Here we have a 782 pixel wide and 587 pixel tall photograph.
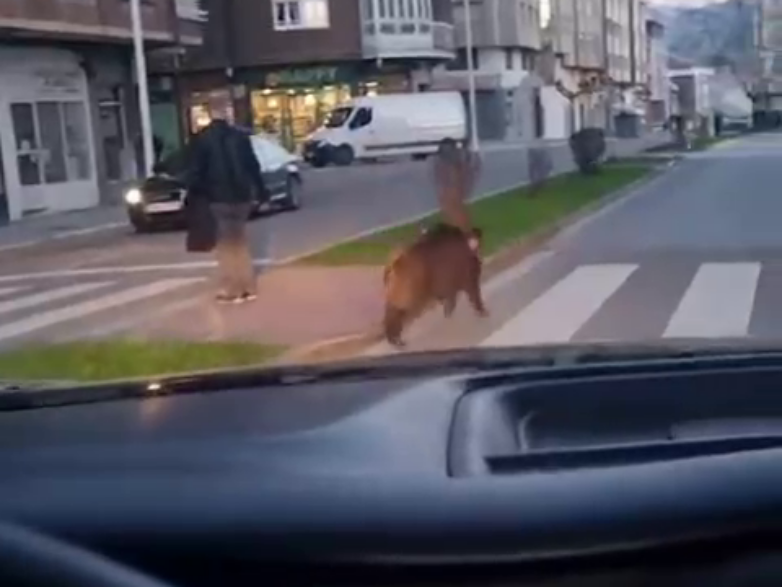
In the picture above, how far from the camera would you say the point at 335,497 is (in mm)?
1618

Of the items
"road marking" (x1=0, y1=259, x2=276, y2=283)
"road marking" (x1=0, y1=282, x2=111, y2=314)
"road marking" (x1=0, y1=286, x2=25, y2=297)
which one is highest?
"road marking" (x1=0, y1=282, x2=111, y2=314)

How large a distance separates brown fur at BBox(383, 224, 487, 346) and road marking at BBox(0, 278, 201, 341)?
340 cm

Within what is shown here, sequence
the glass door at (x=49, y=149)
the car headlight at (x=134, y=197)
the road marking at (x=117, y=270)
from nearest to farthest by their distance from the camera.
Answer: the road marking at (x=117, y=270) < the car headlight at (x=134, y=197) < the glass door at (x=49, y=149)

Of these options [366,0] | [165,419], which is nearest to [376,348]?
[165,419]

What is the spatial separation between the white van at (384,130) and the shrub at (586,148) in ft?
53.5

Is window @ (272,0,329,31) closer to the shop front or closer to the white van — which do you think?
the white van

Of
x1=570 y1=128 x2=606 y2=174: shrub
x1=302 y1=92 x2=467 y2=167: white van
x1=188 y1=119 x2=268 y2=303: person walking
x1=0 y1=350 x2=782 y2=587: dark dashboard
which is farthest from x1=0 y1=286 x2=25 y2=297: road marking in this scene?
x1=302 y1=92 x2=467 y2=167: white van

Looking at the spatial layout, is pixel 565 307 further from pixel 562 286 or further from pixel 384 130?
pixel 384 130

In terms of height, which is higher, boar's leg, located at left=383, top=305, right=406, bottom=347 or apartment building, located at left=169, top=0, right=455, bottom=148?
apartment building, located at left=169, top=0, right=455, bottom=148

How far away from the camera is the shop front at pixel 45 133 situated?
1193 inches

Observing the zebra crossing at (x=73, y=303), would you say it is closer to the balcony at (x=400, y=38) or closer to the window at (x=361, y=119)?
the window at (x=361, y=119)

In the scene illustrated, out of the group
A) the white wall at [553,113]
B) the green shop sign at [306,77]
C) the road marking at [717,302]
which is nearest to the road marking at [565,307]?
the road marking at [717,302]

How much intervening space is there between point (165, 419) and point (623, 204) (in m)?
25.4

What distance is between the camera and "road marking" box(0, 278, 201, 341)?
45.0 ft
